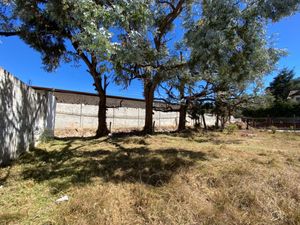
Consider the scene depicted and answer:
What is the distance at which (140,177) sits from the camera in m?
3.96

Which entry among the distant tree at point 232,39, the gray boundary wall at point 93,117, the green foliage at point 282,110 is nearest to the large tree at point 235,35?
the distant tree at point 232,39

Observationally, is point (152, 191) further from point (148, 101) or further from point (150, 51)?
point (148, 101)

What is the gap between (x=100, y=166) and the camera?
15.4ft

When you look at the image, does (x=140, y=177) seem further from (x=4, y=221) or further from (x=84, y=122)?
(x=84, y=122)

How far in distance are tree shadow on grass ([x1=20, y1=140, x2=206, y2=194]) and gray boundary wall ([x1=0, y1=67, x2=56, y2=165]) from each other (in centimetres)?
37

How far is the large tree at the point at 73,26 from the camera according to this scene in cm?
455

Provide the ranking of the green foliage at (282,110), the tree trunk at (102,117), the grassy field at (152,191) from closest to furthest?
the grassy field at (152,191)
the tree trunk at (102,117)
the green foliage at (282,110)

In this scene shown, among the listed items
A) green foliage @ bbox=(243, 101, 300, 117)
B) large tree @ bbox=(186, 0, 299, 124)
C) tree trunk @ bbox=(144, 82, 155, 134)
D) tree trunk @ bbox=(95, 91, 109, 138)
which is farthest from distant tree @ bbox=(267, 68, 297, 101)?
large tree @ bbox=(186, 0, 299, 124)

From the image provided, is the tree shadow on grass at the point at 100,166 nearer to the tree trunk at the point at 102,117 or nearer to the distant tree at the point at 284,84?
the tree trunk at the point at 102,117

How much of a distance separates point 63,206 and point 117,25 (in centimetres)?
391

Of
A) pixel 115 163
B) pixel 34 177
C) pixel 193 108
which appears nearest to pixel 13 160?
pixel 34 177

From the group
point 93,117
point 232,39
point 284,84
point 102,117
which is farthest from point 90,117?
point 284,84

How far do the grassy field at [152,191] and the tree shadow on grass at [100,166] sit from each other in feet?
0.06

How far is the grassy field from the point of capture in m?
2.64
